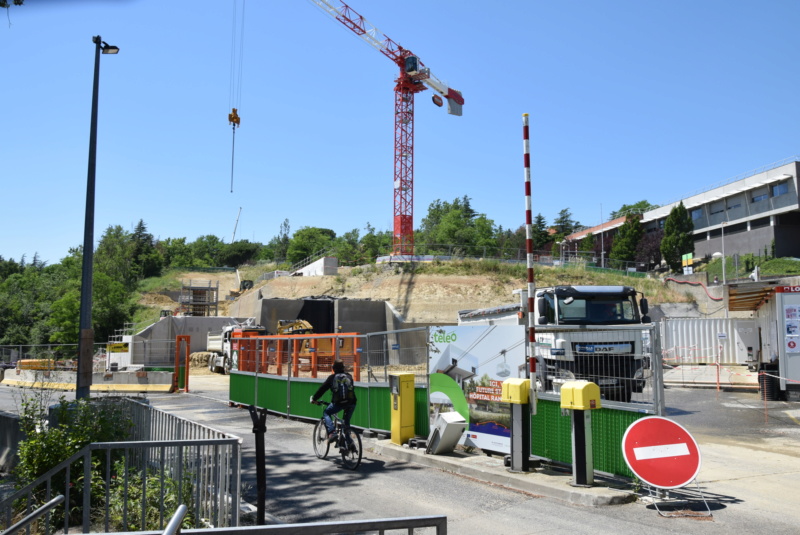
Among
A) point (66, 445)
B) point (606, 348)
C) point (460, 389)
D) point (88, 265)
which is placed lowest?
point (66, 445)

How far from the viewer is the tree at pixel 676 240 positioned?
70.8 metres

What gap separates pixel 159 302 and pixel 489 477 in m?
82.3

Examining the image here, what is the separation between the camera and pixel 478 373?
10.4 meters

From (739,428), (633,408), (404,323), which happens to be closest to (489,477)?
(633,408)

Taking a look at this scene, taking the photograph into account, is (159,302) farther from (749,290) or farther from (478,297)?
(749,290)

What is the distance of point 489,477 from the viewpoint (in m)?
9.01

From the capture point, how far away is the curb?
7.65 metres

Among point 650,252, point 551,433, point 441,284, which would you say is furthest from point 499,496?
point 650,252

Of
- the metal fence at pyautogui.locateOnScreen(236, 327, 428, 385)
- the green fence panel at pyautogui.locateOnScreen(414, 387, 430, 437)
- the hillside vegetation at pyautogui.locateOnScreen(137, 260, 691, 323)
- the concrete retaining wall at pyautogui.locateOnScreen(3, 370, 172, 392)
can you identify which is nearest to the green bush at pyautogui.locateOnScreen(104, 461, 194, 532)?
the metal fence at pyautogui.locateOnScreen(236, 327, 428, 385)

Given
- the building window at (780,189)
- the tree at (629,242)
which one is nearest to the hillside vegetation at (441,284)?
the tree at (629,242)

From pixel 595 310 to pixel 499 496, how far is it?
820 centimetres

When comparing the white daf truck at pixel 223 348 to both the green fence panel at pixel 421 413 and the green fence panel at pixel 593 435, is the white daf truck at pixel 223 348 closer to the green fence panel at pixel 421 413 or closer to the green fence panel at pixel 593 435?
the green fence panel at pixel 421 413

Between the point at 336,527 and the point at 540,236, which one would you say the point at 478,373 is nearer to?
the point at 336,527

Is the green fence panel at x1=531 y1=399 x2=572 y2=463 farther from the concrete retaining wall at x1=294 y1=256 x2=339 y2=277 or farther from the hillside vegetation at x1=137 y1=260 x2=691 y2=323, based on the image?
the concrete retaining wall at x1=294 y1=256 x2=339 y2=277
